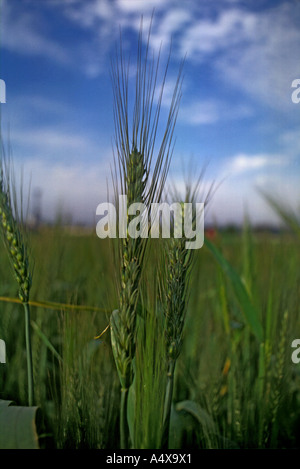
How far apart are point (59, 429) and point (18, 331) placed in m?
0.40

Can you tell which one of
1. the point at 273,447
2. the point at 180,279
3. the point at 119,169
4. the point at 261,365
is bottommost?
the point at 273,447

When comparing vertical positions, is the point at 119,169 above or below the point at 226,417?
above

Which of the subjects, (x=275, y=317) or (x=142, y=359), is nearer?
(x=142, y=359)

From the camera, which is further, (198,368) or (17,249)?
(198,368)

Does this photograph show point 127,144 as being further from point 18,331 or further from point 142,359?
point 18,331

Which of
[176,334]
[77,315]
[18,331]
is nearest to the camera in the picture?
[176,334]

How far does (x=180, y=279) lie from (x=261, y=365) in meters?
0.29

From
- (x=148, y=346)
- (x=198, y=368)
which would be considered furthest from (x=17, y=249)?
(x=198, y=368)

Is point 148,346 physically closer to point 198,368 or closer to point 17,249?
point 17,249

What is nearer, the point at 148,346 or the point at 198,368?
the point at 148,346

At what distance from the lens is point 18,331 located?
0.93 m

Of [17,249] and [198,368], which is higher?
[17,249]

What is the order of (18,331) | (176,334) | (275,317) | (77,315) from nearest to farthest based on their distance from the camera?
(176,334), (77,315), (275,317), (18,331)
